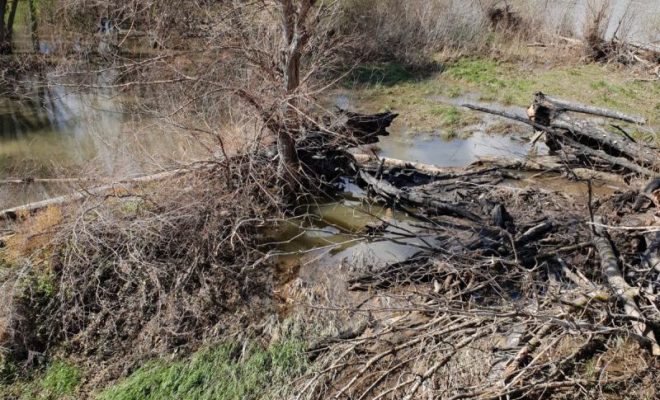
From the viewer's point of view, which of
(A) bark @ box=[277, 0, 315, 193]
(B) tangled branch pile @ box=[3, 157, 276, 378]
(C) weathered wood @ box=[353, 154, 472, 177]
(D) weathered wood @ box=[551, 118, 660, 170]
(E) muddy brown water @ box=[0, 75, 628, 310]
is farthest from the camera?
(C) weathered wood @ box=[353, 154, 472, 177]

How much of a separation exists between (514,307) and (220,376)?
268 cm

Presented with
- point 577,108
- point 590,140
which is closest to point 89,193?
point 590,140

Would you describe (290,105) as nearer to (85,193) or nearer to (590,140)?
(85,193)

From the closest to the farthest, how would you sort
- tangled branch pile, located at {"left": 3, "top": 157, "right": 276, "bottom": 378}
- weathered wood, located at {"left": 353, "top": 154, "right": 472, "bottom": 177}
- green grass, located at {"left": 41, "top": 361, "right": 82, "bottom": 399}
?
green grass, located at {"left": 41, "top": 361, "right": 82, "bottom": 399} < tangled branch pile, located at {"left": 3, "top": 157, "right": 276, "bottom": 378} < weathered wood, located at {"left": 353, "top": 154, "right": 472, "bottom": 177}

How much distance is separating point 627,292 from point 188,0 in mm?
8585

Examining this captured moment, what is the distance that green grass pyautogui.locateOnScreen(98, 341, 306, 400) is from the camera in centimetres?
483

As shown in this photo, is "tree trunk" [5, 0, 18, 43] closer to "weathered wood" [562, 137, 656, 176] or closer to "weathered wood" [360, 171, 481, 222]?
"weathered wood" [360, 171, 481, 222]

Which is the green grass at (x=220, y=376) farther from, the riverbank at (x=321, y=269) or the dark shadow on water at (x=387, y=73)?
the dark shadow on water at (x=387, y=73)

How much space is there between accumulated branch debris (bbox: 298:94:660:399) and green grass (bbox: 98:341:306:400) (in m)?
0.36

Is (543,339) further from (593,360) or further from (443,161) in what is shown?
(443,161)

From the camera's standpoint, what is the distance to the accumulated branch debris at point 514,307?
4.07m

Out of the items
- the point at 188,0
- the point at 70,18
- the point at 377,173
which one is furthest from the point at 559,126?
the point at 70,18

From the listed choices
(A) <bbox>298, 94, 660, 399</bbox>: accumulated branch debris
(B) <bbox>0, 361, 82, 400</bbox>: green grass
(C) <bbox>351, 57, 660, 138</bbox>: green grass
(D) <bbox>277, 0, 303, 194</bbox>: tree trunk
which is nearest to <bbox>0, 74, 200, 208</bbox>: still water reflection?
(D) <bbox>277, 0, 303, 194</bbox>: tree trunk

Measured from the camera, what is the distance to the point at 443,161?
33.4 ft
